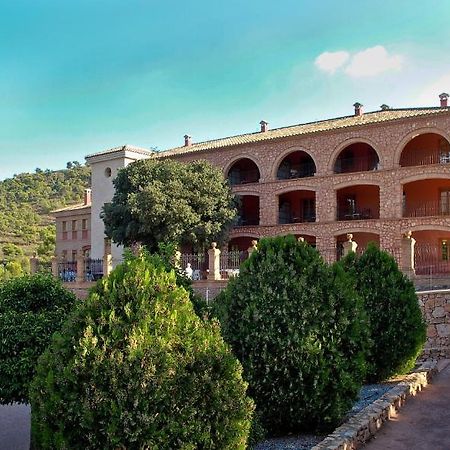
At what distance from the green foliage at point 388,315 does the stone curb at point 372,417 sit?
1.30ft

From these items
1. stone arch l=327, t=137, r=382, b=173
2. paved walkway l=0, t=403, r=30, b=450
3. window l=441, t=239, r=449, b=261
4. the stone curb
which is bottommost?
paved walkway l=0, t=403, r=30, b=450

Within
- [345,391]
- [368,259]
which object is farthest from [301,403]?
[368,259]

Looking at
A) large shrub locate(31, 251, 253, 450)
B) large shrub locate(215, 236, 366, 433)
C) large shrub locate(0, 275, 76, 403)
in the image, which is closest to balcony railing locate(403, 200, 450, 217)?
large shrub locate(215, 236, 366, 433)

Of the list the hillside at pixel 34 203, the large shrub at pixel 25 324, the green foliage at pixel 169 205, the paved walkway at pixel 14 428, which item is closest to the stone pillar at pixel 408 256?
the paved walkway at pixel 14 428

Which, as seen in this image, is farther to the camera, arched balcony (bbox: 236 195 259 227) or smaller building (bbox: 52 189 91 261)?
smaller building (bbox: 52 189 91 261)

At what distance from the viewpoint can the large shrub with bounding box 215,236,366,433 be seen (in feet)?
21.0

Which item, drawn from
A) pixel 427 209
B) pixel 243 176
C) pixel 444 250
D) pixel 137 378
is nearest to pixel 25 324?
pixel 137 378

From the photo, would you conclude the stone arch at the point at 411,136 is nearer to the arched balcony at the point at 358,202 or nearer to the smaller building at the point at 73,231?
the arched balcony at the point at 358,202

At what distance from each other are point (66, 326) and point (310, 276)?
3240 millimetres

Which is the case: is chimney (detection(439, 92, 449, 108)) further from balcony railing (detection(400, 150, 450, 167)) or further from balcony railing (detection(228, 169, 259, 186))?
balcony railing (detection(228, 169, 259, 186))

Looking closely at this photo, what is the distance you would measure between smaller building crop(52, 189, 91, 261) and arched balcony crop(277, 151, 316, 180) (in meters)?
16.1

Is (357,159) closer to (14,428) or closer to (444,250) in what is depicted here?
(444,250)

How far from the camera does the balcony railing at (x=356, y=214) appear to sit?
103 feet

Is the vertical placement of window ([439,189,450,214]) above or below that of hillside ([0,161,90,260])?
below
